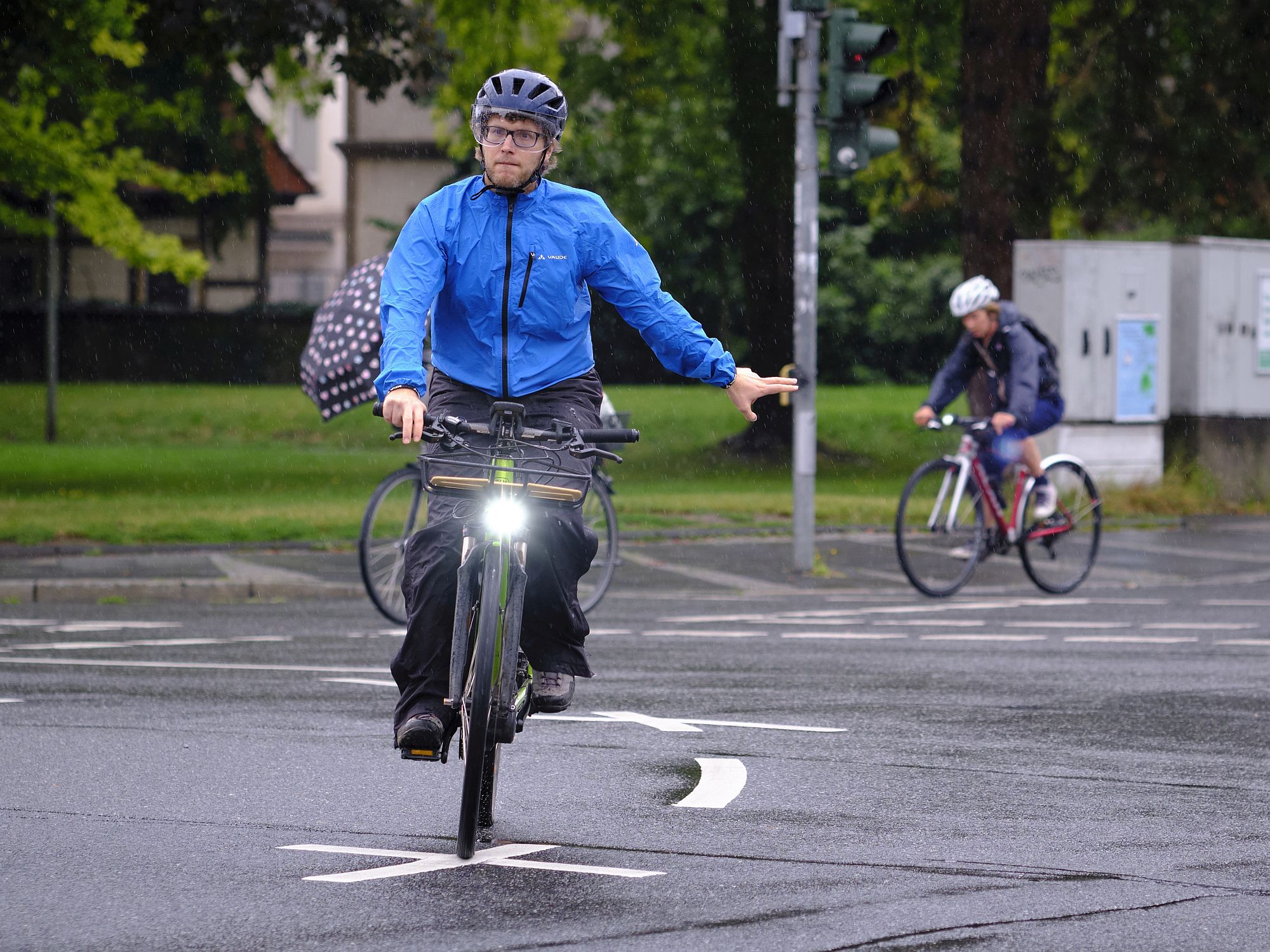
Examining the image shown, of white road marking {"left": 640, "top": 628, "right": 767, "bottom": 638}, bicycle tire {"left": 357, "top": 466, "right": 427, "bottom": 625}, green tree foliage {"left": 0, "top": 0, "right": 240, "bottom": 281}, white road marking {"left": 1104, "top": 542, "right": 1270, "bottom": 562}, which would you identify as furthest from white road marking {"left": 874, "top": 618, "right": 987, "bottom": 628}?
green tree foliage {"left": 0, "top": 0, "right": 240, "bottom": 281}

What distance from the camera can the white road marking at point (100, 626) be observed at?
415 inches

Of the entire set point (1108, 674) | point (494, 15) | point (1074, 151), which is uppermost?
point (494, 15)

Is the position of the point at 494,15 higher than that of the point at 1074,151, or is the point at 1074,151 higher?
the point at 494,15

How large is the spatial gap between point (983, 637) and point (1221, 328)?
9.87 metres

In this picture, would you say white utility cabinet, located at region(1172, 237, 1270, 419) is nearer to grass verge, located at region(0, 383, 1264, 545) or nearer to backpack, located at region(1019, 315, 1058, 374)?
grass verge, located at region(0, 383, 1264, 545)

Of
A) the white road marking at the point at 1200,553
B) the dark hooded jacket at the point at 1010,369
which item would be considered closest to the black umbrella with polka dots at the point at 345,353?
the dark hooded jacket at the point at 1010,369

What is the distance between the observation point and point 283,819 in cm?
553

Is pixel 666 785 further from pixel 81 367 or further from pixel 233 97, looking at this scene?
pixel 81 367

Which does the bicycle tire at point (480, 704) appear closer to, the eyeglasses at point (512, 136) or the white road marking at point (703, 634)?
the eyeglasses at point (512, 136)

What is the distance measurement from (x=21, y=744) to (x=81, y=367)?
29.7 m

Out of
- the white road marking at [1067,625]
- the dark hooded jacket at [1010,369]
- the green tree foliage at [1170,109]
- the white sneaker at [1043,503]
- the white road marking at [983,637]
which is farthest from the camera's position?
the green tree foliage at [1170,109]

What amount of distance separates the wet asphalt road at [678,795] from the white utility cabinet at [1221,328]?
28.8 feet

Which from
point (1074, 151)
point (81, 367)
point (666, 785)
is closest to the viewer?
point (666, 785)

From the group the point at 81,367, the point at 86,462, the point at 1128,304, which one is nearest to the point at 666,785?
the point at 1128,304
